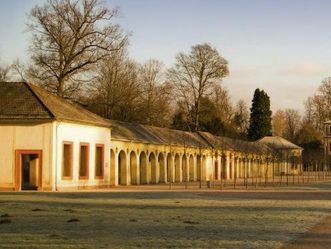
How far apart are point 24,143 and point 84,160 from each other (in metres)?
5.13

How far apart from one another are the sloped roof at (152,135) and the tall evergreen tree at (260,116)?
135 feet

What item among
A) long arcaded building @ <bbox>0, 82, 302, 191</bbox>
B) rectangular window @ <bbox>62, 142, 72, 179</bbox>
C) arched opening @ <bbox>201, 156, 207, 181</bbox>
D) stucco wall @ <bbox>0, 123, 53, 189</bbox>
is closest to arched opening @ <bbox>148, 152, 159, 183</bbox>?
long arcaded building @ <bbox>0, 82, 302, 191</bbox>

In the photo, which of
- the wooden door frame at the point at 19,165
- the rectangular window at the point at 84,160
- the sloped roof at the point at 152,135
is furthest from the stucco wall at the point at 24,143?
the sloped roof at the point at 152,135

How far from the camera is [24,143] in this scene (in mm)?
42719

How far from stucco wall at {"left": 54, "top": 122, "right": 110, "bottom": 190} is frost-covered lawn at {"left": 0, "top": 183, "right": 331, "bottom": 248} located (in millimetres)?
14646

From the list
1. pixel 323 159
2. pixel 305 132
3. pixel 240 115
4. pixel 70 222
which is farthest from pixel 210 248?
pixel 305 132

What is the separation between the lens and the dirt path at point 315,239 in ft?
46.8

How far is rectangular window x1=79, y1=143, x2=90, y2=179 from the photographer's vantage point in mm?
45938

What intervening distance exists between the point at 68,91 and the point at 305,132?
74158 mm

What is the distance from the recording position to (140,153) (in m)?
58.5

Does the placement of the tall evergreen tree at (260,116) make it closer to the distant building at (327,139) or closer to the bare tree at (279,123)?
the distant building at (327,139)

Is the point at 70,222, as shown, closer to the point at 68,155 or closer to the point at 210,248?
the point at 210,248

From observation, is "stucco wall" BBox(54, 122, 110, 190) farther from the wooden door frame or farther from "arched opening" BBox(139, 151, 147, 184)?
"arched opening" BBox(139, 151, 147, 184)

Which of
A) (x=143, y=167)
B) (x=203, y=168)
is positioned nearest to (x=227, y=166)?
(x=203, y=168)
